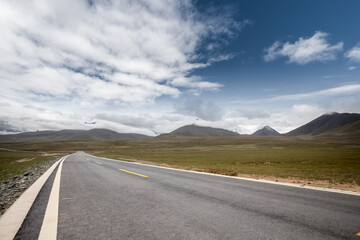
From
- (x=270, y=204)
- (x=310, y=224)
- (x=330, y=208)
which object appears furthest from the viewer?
(x=270, y=204)

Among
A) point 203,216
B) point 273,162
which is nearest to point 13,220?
point 203,216

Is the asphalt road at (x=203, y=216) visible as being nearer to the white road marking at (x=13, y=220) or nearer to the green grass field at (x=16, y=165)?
the white road marking at (x=13, y=220)

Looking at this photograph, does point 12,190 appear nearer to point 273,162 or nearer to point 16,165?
point 273,162

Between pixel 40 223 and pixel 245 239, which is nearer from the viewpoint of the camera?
pixel 245 239

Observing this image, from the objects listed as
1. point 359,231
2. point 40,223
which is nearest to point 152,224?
point 40,223

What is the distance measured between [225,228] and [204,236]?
1.74ft

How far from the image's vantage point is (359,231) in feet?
10.9

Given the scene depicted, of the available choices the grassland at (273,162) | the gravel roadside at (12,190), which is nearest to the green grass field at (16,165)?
the grassland at (273,162)

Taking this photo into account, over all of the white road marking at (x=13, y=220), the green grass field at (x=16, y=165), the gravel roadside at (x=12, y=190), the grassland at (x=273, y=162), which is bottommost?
the green grass field at (x=16, y=165)

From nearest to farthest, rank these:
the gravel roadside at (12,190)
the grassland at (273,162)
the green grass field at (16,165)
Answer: the gravel roadside at (12,190), the grassland at (273,162), the green grass field at (16,165)

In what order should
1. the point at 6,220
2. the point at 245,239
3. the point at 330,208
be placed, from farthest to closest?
the point at 330,208 → the point at 6,220 → the point at 245,239

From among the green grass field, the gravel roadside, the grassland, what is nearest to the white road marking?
the gravel roadside

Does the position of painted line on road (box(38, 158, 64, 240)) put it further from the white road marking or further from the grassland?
the grassland

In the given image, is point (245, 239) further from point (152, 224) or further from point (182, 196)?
point (182, 196)
